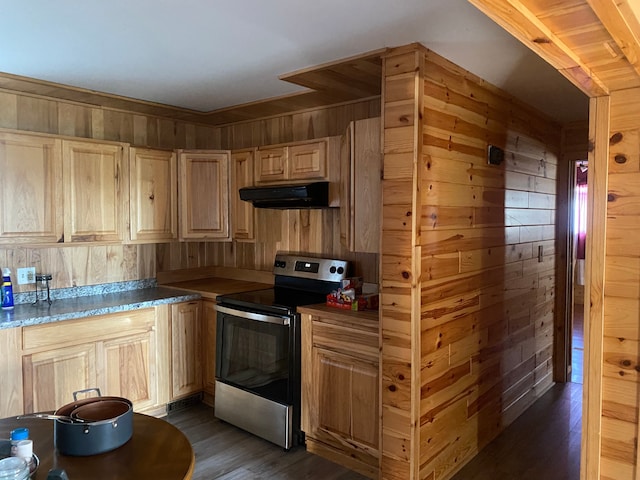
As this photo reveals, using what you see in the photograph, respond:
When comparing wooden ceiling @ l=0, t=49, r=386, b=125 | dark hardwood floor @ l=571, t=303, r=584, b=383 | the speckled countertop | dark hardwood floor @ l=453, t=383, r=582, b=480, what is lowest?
dark hardwood floor @ l=453, t=383, r=582, b=480

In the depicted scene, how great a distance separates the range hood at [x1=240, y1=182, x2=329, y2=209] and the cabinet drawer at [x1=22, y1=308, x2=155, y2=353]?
110cm

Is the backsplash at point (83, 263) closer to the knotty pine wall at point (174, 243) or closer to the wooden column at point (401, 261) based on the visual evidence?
the knotty pine wall at point (174, 243)

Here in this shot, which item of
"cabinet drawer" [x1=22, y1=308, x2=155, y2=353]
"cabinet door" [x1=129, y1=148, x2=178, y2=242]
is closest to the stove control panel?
"cabinet door" [x1=129, y1=148, x2=178, y2=242]

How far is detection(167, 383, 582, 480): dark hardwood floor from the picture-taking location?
2707 millimetres

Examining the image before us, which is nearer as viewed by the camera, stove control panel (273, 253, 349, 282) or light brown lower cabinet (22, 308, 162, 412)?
light brown lower cabinet (22, 308, 162, 412)

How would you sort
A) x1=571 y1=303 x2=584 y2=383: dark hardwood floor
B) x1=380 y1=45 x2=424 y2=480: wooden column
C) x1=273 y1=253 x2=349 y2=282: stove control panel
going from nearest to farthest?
x1=380 y1=45 x2=424 y2=480: wooden column, x1=273 y1=253 x2=349 y2=282: stove control panel, x1=571 y1=303 x2=584 y2=383: dark hardwood floor

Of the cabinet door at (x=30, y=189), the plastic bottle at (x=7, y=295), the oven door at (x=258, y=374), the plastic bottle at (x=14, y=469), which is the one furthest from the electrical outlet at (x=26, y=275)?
the plastic bottle at (x=14, y=469)

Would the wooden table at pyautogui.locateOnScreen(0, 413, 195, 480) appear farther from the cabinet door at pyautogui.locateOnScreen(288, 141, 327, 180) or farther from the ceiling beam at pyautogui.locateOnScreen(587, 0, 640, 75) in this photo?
the cabinet door at pyautogui.locateOnScreen(288, 141, 327, 180)

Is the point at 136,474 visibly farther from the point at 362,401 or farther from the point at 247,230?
the point at 247,230

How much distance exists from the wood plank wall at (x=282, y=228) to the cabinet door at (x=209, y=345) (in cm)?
62

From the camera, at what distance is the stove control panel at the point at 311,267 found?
334cm

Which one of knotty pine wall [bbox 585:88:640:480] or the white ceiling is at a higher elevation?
the white ceiling

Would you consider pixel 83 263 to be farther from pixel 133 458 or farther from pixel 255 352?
pixel 133 458

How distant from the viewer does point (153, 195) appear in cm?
363
